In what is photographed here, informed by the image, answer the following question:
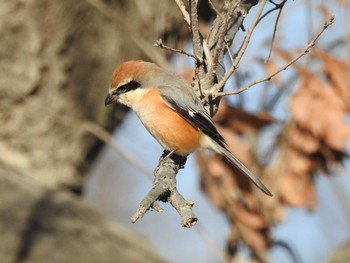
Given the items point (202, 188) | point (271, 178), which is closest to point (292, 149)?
point (271, 178)

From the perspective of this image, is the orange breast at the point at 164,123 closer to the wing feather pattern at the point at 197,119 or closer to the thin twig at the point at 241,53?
the wing feather pattern at the point at 197,119

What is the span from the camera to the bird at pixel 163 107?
3934mm

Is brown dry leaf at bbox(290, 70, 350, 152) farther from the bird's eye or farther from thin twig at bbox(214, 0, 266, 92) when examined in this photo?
→ thin twig at bbox(214, 0, 266, 92)

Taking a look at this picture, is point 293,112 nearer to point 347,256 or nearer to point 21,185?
point 347,256

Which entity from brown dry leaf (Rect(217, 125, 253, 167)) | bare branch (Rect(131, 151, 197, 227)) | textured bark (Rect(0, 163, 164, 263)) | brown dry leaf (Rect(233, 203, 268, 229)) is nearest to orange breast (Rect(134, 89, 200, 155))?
bare branch (Rect(131, 151, 197, 227))

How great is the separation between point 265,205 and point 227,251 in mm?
516

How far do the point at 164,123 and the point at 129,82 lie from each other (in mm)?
276

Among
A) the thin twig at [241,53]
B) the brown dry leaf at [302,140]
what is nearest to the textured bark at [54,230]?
the brown dry leaf at [302,140]

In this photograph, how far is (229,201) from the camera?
6012 millimetres

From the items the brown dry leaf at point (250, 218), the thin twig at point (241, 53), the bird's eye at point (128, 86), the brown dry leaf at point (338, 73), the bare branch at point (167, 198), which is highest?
the brown dry leaf at point (338, 73)

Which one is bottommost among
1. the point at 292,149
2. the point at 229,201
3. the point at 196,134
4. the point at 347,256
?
the point at 196,134

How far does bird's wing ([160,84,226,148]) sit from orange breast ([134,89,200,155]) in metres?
0.04

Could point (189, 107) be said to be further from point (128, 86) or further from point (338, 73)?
point (338, 73)

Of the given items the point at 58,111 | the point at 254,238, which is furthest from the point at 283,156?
the point at 58,111
